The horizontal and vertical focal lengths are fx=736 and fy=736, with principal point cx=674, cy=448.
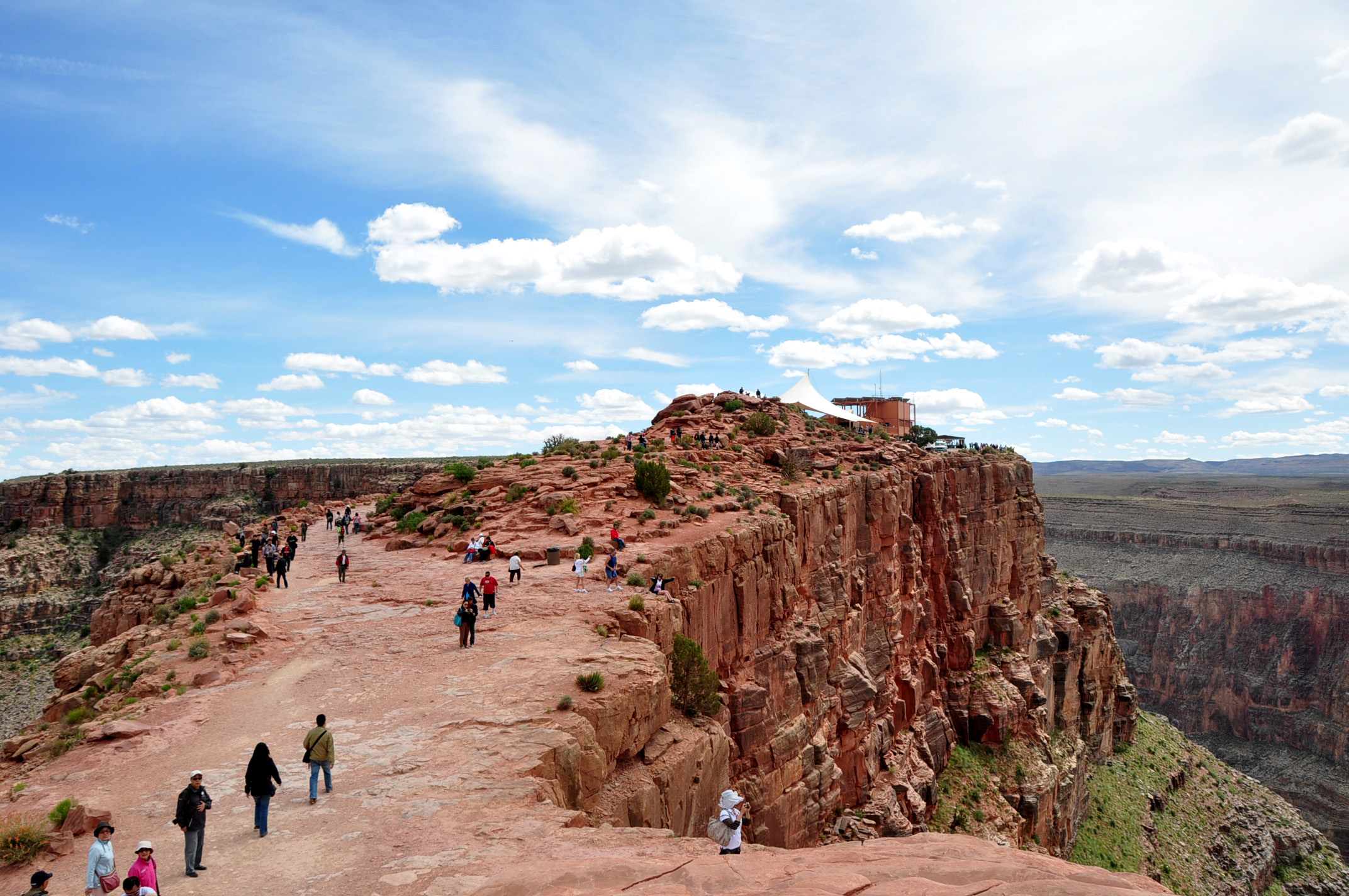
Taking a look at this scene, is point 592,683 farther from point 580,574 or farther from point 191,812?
point 580,574

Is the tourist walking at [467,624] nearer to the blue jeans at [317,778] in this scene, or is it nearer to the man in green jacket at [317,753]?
the blue jeans at [317,778]

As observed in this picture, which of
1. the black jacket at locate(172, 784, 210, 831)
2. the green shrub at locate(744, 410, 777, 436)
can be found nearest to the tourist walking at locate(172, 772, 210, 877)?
the black jacket at locate(172, 784, 210, 831)

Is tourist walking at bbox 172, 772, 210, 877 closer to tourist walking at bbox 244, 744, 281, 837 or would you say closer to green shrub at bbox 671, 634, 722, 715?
tourist walking at bbox 244, 744, 281, 837

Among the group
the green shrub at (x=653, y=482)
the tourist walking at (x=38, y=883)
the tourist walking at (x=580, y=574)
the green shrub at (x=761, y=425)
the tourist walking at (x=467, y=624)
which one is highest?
the green shrub at (x=761, y=425)

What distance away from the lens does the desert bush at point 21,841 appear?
28.2 feet

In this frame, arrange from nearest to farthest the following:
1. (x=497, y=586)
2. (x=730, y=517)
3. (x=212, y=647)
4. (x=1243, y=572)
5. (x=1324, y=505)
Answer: (x=212, y=647)
(x=497, y=586)
(x=730, y=517)
(x=1243, y=572)
(x=1324, y=505)

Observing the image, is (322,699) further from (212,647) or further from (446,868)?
(446,868)

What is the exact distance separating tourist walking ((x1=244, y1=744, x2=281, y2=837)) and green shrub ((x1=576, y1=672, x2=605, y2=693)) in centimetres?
509

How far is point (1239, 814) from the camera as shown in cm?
4884

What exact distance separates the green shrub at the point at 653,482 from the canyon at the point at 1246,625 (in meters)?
80.6

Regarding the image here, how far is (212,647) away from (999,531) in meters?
44.4

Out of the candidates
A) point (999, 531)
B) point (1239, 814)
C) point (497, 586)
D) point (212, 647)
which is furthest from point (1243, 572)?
point (212, 647)

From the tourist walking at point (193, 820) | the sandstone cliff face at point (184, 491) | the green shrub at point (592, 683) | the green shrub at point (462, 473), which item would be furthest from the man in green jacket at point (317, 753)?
the sandstone cliff face at point (184, 491)

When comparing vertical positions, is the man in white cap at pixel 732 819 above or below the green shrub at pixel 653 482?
below
